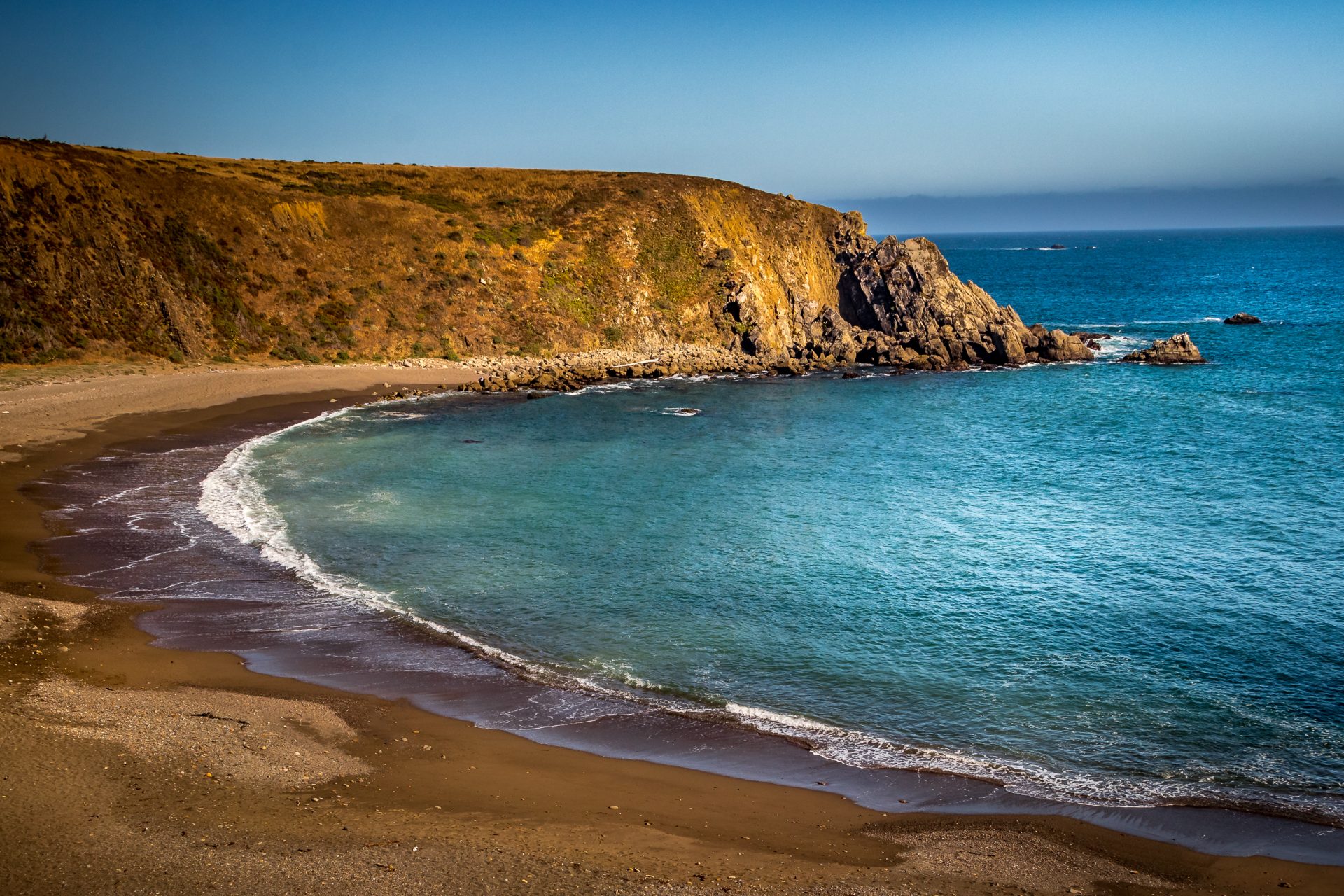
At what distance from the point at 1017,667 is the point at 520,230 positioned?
73.2 metres

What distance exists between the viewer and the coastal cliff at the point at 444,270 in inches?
2549

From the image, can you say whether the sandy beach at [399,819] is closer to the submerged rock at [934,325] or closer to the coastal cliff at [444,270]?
the coastal cliff at [444,270]

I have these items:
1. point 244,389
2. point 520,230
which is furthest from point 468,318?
point 244,389

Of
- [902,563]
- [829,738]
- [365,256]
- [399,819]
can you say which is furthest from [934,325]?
[399,819]

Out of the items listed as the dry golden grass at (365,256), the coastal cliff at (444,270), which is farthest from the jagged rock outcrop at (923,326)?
the dry golden grass at (365,256)

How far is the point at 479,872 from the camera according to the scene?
1323cm

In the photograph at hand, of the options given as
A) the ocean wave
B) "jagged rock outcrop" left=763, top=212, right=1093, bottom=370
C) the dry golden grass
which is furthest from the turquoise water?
"jagged rock outcrop" left=763, top=212, right=1093, bottom=370

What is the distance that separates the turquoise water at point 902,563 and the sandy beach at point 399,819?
2.66 m

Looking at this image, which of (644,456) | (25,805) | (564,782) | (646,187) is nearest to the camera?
(25,805)

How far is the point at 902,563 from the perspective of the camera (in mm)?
30094

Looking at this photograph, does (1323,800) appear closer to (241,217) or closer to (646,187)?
(241,217)

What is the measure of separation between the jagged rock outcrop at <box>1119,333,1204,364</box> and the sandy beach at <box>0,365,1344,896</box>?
227 feet

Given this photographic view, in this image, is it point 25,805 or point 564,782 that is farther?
point 564,782

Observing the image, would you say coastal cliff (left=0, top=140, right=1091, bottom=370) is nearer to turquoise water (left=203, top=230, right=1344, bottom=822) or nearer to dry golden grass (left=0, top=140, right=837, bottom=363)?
dry golden grass (left=0, top=140, right=837, bottom=363)
